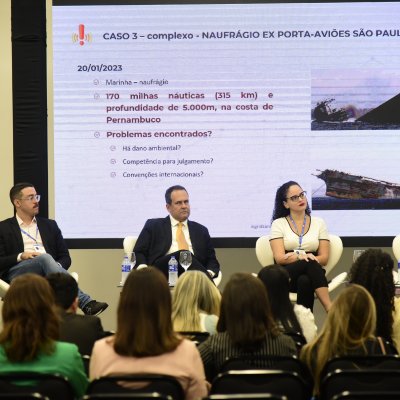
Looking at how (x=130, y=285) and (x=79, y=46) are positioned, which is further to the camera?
(x=79, y=46)

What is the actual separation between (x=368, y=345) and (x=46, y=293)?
52.9 inches

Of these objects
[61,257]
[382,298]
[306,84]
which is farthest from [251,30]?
[382,298]

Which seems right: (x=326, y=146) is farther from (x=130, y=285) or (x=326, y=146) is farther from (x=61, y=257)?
(x=130, y=285)

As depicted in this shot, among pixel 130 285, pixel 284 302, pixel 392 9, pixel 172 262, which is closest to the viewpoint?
pixel 130 285

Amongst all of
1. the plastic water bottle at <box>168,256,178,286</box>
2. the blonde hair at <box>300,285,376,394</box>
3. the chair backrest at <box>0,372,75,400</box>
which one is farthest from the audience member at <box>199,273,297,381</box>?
the plastic water bottle at <box>168,256,178,286</box>

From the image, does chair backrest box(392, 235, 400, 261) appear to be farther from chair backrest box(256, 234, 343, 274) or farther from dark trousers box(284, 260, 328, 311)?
dark trousers box(284, 260, 328, 311)

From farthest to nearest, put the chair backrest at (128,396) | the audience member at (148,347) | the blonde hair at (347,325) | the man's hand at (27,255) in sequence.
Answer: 1. the man's hand at (27,255)
2. the blonde hair at (347,325)
3. the audience member at (148,347)
4. the chair backrest at (128,396)

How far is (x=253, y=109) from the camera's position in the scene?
24.6ft

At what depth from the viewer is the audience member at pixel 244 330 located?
11.6 feet

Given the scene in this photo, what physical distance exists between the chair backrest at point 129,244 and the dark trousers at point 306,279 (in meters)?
1.34

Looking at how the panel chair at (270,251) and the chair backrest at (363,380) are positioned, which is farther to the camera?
the panel chair at (270,251)

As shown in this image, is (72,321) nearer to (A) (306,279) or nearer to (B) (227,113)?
(A) (306,279)

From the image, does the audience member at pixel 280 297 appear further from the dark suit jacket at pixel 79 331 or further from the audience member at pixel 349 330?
the dark suit jacket at pixel 79 331

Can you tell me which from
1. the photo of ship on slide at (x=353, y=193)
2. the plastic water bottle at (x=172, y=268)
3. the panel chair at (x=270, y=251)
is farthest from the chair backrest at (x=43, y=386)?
the photo of ship on slide at (x=353, y=193)
